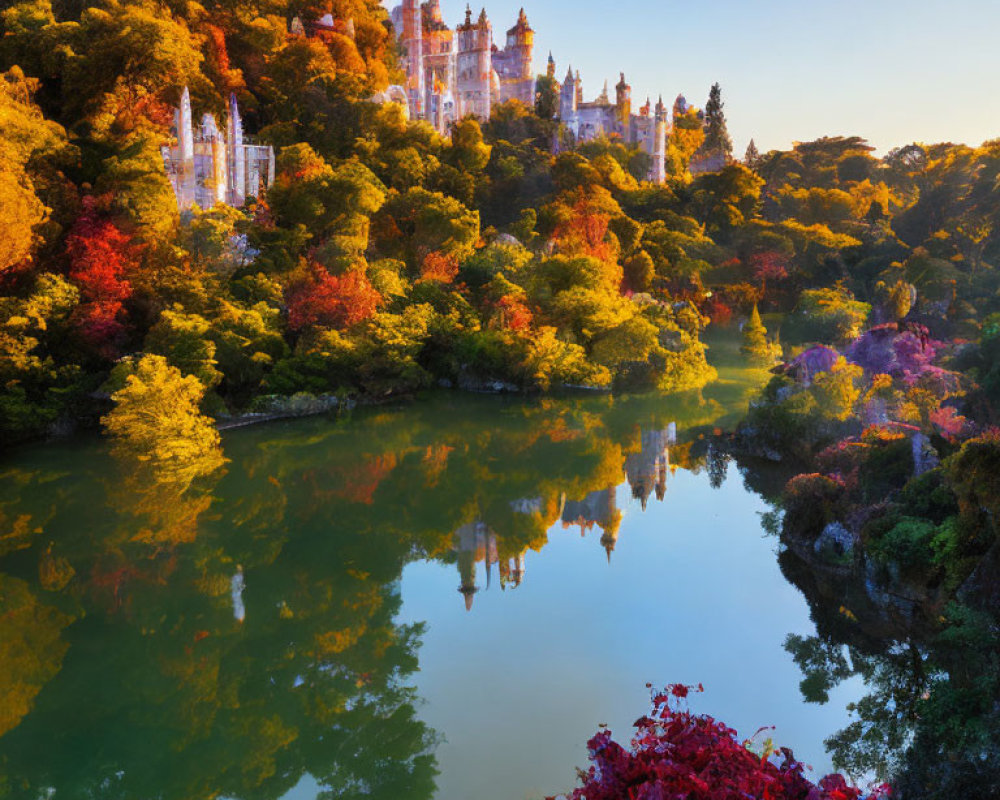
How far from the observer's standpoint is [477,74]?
172 ft

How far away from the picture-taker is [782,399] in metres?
18.0

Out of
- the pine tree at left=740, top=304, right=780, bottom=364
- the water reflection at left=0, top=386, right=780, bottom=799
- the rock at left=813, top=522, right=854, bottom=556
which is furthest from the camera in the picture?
the pine tree at left=740, top=304, right=780, bottom=364

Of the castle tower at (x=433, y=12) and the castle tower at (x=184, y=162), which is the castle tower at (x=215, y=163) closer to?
the castle tower at (x=184, y=162)

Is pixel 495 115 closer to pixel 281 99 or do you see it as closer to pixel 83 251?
pixel 281 99

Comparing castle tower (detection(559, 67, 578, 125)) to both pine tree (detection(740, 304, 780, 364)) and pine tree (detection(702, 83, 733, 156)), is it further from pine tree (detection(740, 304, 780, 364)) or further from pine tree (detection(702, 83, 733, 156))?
pine tree (detection(740, 304, 780, 364))

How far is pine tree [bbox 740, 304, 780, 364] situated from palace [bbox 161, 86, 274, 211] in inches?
708

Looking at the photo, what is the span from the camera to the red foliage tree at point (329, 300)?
22.7 metres

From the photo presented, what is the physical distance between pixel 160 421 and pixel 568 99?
40765 millimetres

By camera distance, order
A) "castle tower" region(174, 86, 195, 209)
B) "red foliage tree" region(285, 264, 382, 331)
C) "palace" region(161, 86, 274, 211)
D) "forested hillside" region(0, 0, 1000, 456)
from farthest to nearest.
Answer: "palace" region(161, 86, 274, 211), "castle tower" region(174, 86, 195, 209), "red foliage tree" region(285, 264, 382, 331), "forested hillside" region(0, 0, 1000, 456)

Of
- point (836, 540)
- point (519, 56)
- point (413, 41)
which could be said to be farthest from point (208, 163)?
point (519, 56)

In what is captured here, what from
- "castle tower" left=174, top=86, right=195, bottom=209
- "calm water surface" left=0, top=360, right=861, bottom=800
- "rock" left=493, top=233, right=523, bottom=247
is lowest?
"calm water surface" left=0, top=360, right=861, bottom=800

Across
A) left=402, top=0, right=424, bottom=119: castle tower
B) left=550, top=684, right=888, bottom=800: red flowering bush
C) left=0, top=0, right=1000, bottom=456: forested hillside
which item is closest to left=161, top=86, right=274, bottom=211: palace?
left=0, top=0, right=1000, bottom=456: forested hillside

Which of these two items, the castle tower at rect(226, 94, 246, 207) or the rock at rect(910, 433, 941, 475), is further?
the castle tower at rect(226, 94, 246, 207)

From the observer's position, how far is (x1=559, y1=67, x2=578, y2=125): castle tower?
49969 mm
